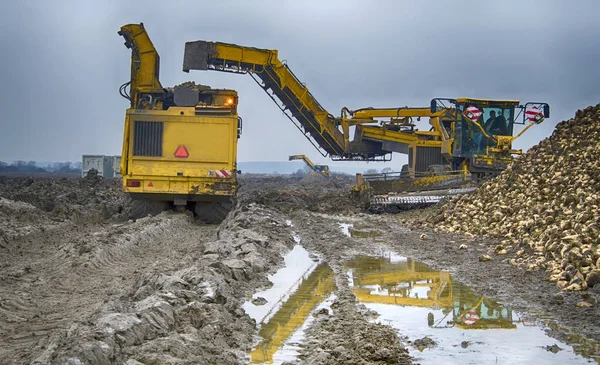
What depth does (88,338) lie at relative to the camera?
18.1 ft

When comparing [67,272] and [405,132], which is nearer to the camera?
[67,272]

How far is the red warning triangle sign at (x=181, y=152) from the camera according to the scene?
17.1 m

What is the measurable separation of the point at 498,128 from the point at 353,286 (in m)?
15.7

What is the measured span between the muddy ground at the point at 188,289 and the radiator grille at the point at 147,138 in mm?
1477

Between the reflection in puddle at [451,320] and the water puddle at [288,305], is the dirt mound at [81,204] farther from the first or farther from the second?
the reflection in puddle at [451,320]

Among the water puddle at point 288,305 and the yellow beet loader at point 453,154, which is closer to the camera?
the water puddle at point 288,305

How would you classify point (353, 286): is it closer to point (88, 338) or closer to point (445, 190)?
point (88, 338)

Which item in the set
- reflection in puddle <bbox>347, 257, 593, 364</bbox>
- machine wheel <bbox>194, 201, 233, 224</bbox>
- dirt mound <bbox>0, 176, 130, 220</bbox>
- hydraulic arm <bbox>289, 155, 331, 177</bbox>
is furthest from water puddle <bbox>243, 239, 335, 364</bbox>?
hydraulic arm <bbox>289, 155, 331, 177</bbox>

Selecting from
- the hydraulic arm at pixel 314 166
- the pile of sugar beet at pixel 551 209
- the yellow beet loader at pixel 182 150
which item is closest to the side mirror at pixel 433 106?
the pile of sugar beet at pixel 551 209

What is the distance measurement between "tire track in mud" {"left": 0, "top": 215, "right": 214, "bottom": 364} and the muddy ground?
0.02 metres

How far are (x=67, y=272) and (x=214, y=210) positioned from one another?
27.6 ft

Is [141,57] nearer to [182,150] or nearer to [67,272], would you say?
[182,150]

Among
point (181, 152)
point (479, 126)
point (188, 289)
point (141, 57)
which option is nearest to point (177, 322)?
point (188, 289)

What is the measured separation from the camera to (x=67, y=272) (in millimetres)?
9961
